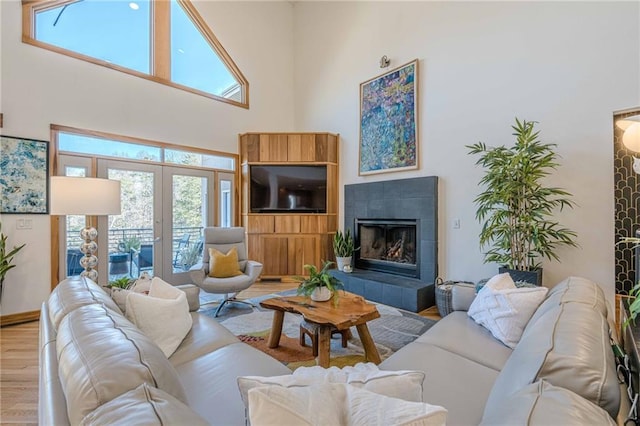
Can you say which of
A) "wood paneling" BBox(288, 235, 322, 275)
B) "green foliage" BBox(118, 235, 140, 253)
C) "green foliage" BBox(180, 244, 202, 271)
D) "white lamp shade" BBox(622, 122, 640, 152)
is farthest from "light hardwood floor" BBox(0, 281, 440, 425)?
"white lamp shade" BBox(622, 122, 640, 152)

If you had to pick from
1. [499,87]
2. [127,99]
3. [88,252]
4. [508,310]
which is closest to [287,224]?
[127,99]

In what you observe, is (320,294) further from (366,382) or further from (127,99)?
(127,99)

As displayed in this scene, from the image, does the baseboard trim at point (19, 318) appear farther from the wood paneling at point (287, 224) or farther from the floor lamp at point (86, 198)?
the wood paneling at point (287, 224)

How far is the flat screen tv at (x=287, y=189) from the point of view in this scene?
5477 mm

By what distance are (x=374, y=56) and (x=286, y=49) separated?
2.29m

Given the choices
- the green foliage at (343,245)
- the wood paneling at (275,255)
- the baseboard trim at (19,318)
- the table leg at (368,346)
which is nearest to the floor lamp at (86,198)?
the baseboard trim at (19,318)

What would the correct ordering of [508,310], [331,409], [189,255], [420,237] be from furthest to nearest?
[189,255], [420,237], [508,310], [331,409]

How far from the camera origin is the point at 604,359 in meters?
0.90

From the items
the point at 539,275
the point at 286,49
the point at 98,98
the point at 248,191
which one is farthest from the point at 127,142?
the point at 539,275

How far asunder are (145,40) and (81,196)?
3.32 m

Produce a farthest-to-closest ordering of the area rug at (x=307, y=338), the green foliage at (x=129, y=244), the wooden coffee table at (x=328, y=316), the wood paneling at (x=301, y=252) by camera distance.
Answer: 1. the wood paneling at (x=301, y=252)
2. the green foliage at (x=129, y=244)
3. the area rug at (x=307, y=338)
4. the wooden coffee table at (x=328, y=316)

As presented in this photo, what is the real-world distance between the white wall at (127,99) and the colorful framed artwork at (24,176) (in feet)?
0.31

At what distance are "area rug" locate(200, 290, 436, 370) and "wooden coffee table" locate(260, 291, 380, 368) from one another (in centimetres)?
16

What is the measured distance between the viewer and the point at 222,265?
3.81m
